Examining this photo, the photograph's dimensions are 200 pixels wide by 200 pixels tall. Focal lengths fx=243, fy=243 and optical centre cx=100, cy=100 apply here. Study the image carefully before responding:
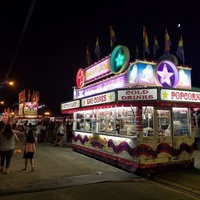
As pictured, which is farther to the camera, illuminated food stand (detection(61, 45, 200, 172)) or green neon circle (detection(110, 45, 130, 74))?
green neon circle (detection(110, 45, 130, 74))

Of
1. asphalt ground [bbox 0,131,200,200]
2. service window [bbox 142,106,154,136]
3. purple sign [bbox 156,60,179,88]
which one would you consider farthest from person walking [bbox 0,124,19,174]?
purple sign [bbox 156,60,179,88]

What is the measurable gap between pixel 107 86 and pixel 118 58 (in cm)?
174

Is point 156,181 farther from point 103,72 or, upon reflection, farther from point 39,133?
point 39,133

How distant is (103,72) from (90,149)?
4.24 m

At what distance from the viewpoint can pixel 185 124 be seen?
10648mm

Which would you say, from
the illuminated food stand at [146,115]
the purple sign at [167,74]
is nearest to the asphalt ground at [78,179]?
the illuminated food stand at [146,115]

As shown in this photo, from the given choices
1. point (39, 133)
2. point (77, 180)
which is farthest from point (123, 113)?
point (39, 133)

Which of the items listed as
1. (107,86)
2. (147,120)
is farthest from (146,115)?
(107,86)

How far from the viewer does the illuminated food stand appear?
30.3 ft

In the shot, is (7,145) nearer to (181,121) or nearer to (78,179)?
(78,179)

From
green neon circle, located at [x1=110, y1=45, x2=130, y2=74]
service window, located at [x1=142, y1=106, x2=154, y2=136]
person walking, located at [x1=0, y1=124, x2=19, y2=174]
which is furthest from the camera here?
green neon circle, located at [x1=110, y1=45, x2=130, y2=74]

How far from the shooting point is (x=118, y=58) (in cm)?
1155

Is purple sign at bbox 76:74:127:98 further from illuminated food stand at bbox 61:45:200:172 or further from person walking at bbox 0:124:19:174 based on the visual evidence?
person walking at bbox 0:124:19:174

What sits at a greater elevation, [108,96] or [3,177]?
[108,96]
